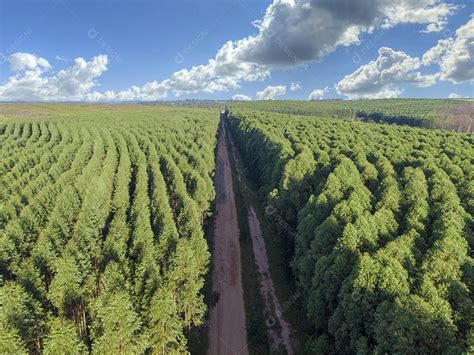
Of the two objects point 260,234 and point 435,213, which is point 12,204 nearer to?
point 260,234

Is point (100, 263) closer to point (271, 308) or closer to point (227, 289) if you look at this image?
point (227, 289)

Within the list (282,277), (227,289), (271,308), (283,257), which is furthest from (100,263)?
(283,257)

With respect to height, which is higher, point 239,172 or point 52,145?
point 52,145

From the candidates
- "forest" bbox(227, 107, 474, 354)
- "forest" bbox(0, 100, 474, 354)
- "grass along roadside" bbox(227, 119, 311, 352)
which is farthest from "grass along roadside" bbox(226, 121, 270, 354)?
"forest" bbox(227, 107, 474, 354)

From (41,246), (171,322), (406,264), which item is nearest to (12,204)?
(41,246)

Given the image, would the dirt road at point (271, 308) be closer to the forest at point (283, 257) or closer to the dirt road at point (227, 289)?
the forest at point (283, 257)

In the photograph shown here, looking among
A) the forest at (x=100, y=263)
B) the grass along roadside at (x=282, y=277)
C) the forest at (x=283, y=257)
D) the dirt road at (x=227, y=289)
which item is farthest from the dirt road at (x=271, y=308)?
the forest at (x=100, y=263)

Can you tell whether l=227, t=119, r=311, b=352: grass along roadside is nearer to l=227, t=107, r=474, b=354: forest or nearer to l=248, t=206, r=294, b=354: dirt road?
l=248, t=206, r=294, b=354: dirt road
